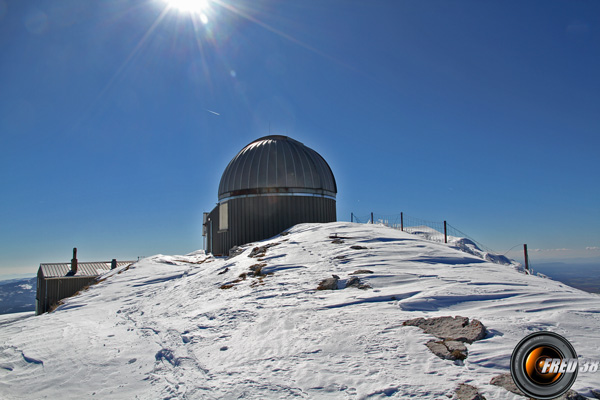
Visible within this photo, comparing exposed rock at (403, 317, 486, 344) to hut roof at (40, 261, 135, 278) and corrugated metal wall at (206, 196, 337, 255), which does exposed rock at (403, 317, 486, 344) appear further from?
hut roof at (40, 261, 135, 278)

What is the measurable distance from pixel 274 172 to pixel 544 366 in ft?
50.4

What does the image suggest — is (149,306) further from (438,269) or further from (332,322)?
(438,269)

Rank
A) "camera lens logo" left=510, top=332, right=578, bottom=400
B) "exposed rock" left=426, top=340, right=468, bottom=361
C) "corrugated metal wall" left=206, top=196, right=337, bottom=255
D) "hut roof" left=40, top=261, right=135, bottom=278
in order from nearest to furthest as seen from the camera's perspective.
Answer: "camera lens logo" left=510, top=332, right=578, bottom=400, "exposed rock" left=426, top=340, right=468, bottom=361, "corrugated metal wall" left=206, top=196, right=337, bottom=255, "hut roof" left=40, top=261, right=135, bottom=278

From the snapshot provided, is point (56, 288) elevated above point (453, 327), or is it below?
below

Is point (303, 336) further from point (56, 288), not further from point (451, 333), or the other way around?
point (56, 288)

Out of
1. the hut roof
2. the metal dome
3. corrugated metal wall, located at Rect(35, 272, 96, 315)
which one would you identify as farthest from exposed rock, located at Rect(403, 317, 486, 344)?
the hut roof

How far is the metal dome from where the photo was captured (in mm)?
17984

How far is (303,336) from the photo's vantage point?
16.7 ft

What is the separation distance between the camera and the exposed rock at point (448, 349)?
4160 millimetres

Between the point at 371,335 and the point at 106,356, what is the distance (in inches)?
161

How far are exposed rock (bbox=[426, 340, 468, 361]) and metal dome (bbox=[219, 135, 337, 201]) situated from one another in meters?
13.9

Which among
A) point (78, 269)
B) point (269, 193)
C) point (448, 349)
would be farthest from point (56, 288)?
point (448, 349)

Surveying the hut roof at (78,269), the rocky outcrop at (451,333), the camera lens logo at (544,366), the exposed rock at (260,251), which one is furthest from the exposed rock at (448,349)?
the hut roof at (78,269)

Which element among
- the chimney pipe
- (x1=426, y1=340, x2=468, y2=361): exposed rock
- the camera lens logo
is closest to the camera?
the camera lens logo
